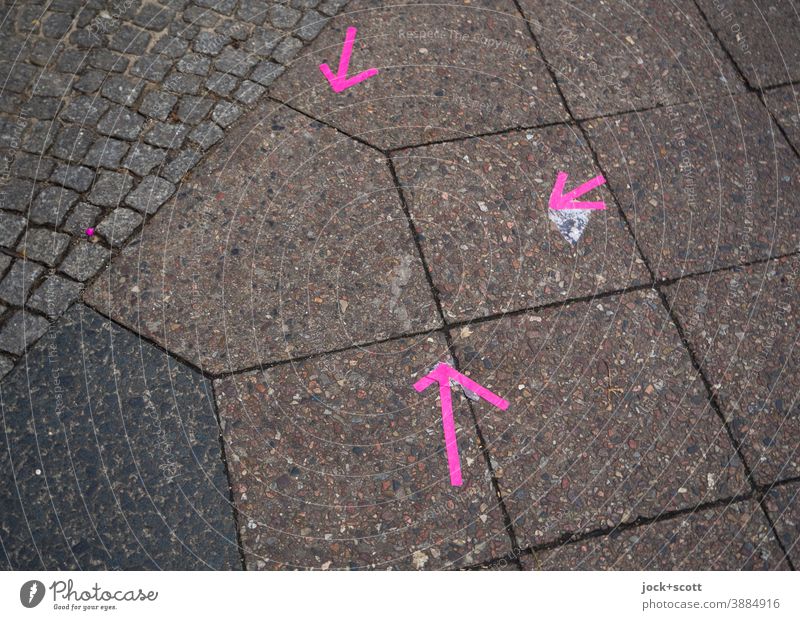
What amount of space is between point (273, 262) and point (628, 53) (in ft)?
6.94

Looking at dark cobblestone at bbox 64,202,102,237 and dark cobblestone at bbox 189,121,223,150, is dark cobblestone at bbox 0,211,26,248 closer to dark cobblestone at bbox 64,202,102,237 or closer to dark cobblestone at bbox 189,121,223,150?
dark cobblestone at bbox 64,202,102,237

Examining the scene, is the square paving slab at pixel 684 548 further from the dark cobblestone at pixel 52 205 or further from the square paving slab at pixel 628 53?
the dark cobblestone at pixel 52 205

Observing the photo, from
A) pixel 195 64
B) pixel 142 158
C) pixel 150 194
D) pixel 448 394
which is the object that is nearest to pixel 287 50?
pixel 195 64

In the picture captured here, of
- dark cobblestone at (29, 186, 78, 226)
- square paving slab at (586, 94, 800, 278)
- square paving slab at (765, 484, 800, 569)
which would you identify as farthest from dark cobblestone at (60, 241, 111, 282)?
square paving slab at (765, 484, 800, 569)

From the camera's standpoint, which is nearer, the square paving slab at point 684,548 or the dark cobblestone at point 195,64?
the square paving slab at point 684,548

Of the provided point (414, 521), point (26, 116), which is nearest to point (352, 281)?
point (414, 521)

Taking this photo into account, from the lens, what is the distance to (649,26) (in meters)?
4.01

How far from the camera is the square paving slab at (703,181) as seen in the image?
10.9 ft

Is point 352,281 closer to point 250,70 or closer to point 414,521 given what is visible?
point 414,521

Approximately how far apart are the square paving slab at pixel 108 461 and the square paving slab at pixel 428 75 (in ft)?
4.71

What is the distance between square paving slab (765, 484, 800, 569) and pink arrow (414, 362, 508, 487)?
1.00 metres

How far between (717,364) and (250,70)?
8.06 feet

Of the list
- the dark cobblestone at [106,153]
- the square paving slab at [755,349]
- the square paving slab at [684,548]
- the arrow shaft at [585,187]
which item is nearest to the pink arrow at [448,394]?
the square paving slab at [684,548]

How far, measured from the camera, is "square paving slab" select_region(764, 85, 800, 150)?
3.74 metres
